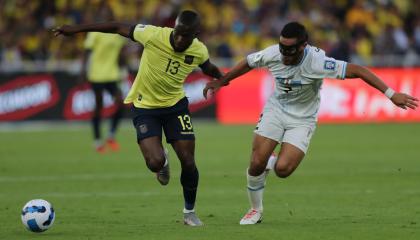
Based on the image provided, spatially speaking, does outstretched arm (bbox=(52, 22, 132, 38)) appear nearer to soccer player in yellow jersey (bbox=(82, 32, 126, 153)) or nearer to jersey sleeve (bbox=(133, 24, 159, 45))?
jersey sleeve (bbox=(133, 24, 159, 45))

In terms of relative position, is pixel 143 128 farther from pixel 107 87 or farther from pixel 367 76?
pixel 107 87

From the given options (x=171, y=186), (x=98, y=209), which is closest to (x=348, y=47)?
(x=171, y=186)

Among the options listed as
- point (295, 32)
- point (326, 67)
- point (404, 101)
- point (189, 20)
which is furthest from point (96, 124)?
point (404, 101)

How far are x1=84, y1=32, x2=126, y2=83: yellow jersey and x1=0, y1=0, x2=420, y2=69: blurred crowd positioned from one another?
6384 millimetres

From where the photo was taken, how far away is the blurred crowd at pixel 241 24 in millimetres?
26828

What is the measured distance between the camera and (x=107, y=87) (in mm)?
19344

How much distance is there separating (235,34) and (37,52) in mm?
5953

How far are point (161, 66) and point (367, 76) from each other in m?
2.23

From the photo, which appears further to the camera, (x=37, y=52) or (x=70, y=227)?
(x=37, y=52)

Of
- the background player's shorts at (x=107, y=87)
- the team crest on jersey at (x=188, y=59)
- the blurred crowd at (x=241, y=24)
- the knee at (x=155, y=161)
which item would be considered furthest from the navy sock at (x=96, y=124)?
the team crest on jersey at (x=188, y=59)

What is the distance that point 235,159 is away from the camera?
18000 mm

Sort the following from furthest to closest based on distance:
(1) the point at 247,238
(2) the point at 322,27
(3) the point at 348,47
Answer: (2) the point at 322,27 < (3) the point at 348,47 < (1) the point at 247,238

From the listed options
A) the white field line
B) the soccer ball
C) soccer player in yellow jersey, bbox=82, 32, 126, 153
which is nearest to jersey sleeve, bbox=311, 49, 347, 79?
the soccer ball

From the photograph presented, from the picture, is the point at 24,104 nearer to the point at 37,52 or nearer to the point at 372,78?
the point at 37,52
